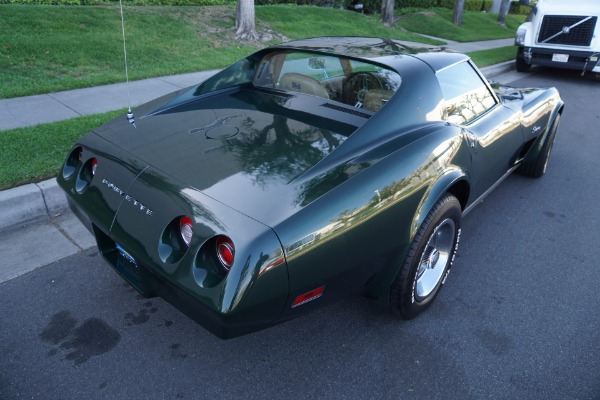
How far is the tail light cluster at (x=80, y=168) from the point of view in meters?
2.48

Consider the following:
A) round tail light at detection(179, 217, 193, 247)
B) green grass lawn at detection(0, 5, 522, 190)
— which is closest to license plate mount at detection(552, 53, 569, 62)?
green grass lawn at detection(0, 5, 522, 190)

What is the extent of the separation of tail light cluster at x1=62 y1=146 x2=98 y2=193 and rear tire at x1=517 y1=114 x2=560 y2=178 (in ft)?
12.9

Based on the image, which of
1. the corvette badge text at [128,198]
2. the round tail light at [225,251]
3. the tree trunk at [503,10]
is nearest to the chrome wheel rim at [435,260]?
the round tail light at [225,251]

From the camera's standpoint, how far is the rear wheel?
93.5 inches

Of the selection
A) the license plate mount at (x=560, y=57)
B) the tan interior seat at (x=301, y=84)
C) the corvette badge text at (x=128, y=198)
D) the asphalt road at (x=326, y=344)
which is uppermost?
the tan interior seat at (x=301, y=84)

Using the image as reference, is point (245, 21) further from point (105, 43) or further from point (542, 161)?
point (542, 161)

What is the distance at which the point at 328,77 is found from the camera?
124 inches

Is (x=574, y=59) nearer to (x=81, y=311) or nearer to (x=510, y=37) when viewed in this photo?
(x=510, y=37)

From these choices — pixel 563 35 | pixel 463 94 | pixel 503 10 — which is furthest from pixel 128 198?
pixel 503 10

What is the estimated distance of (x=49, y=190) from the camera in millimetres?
3445

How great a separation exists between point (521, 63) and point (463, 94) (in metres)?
8.21

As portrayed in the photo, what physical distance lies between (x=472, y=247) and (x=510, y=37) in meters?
15.5

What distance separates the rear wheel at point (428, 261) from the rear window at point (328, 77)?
784 mm

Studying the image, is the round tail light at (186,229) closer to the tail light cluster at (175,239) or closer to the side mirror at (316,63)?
the tail light cluster at (175,239)
